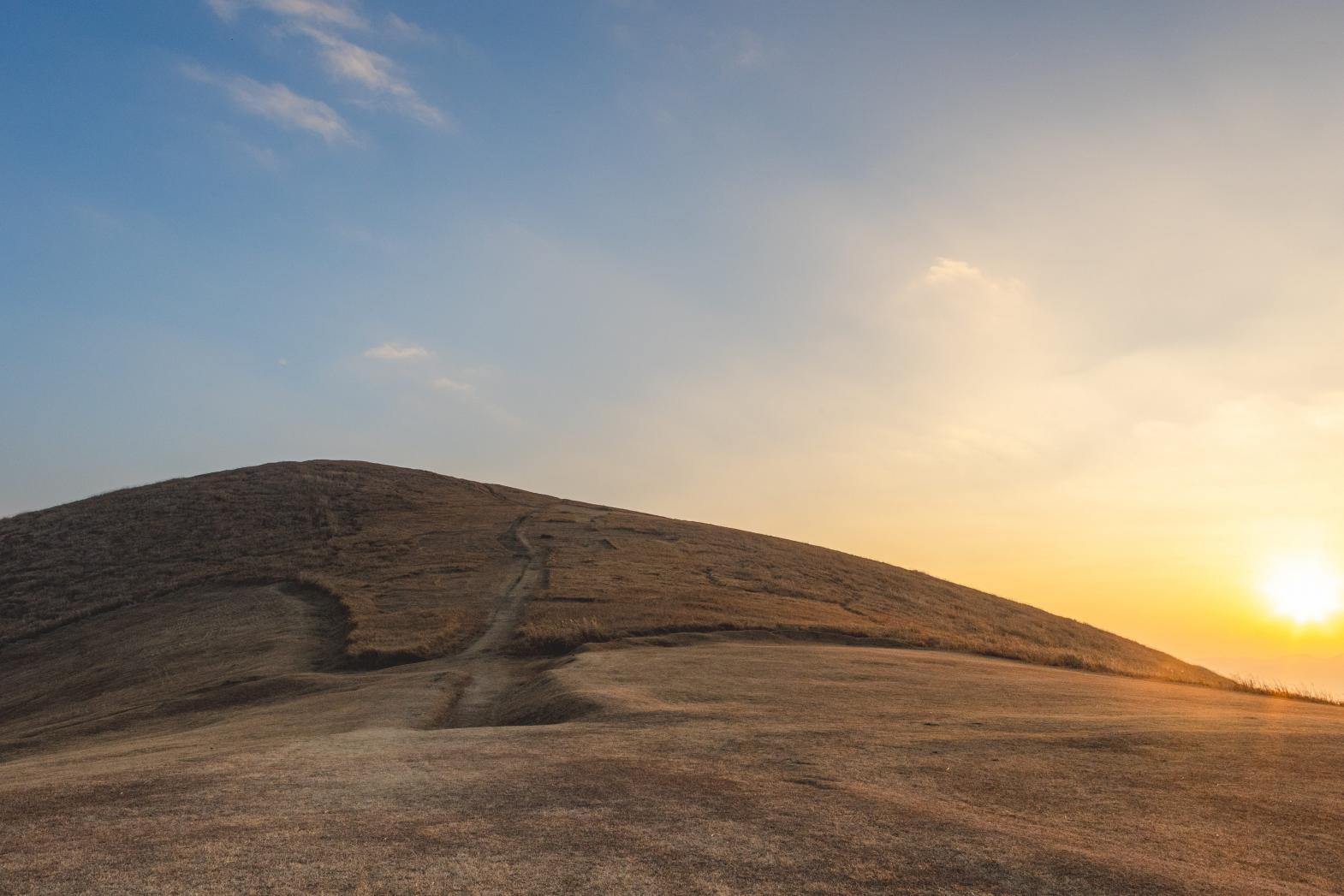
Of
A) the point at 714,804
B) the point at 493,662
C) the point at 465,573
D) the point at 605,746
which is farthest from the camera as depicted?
the point at 465,573

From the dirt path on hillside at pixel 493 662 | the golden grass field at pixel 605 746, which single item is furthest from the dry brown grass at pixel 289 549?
the dirt path on hillside at pixel 493 662

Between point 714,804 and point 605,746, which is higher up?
point 714,804

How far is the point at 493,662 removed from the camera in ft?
95.7

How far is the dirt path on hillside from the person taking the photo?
21.8 meters

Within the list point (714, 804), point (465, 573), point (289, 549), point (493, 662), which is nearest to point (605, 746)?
point (714, 804)

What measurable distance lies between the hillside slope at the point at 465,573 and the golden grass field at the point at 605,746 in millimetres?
322

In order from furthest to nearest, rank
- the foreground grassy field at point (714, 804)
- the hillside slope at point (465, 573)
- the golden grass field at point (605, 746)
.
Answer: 1. the hillside slope at point (465, 573)
2. the golden grass field at point (605, 746)
3. the foreground grassy field at point (714, 804)

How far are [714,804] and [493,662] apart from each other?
764 inches

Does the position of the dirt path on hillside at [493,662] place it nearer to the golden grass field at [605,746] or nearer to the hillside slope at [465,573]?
the golden grass field at [605,746]

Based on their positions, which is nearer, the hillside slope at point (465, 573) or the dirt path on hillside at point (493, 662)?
the dirt path on hillside at point (493, 662)

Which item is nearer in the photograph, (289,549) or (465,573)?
(465,573)

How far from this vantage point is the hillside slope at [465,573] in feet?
114

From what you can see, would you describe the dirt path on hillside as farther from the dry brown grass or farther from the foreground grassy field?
the foreground grassy field

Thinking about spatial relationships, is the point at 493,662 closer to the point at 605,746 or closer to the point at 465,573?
the point at 605,746
